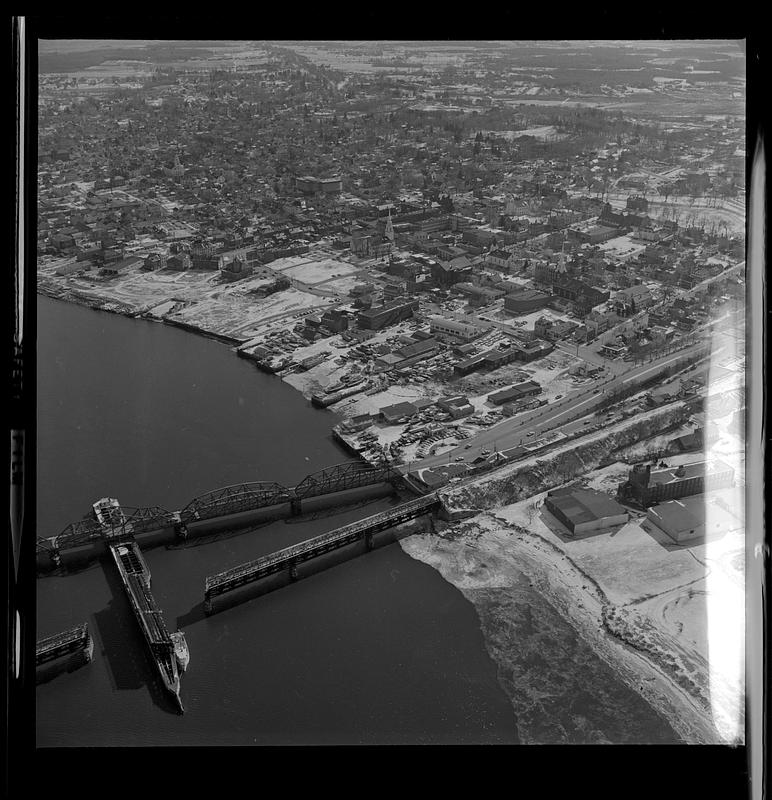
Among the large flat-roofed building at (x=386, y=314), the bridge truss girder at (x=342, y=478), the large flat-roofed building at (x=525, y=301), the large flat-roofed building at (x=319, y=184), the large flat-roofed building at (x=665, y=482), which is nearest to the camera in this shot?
the large flat-roofed building at (x=665, y=482)

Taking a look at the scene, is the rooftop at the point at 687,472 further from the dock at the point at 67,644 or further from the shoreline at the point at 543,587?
the dock at the point at 67,644

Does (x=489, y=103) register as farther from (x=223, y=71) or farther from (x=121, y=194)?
(x=121, y=194)

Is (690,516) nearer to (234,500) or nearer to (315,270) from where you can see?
(234,500)

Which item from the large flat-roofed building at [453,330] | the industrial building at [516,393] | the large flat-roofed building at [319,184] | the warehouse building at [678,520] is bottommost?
the warehouse building at [678,520]

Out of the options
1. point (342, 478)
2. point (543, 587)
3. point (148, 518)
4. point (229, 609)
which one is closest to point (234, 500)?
point (148, 518)

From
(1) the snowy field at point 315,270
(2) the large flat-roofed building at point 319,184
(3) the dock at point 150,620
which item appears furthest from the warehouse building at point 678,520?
(2) the large flat-roofed building at point 319,184

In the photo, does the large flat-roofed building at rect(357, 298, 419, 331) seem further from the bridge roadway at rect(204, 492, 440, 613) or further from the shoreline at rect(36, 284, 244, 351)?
the bridge roadway at rect(204, 492, 440, 613)
